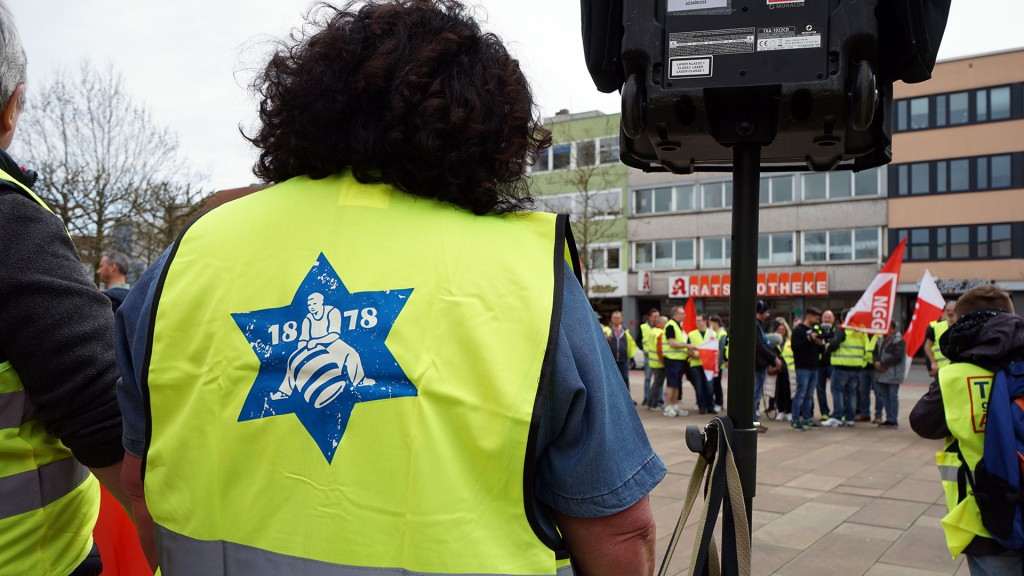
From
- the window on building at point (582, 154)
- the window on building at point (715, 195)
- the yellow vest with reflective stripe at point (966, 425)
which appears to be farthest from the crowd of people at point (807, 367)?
the window on building at point (582, 154)

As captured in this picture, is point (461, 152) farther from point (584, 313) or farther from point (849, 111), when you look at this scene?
point (849, 111)

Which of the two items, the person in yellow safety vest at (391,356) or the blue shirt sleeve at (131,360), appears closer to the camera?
the person in yellow safety vest at (391,356)

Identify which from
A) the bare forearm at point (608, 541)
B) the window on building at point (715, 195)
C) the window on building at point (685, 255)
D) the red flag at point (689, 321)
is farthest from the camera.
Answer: the window on building at point (685, 255)

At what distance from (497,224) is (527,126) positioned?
0.71 feet

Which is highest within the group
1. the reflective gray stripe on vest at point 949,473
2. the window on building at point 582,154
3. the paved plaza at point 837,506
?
the window on building at point 582,154

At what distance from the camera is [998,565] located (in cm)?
336

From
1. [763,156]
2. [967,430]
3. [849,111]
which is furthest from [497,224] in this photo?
[967,430]

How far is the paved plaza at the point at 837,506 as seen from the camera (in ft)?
17.0

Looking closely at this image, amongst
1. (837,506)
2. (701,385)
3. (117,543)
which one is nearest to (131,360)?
(117,543)

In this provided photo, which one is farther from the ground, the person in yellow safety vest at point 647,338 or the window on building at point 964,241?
the window on building at point 964,241

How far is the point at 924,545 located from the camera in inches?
220

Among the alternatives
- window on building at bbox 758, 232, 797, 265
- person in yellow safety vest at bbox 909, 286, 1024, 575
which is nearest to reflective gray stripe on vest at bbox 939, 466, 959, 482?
person in yellow safety vest at bbox 909, 286, 1024, 575

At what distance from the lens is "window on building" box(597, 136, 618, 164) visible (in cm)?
4159

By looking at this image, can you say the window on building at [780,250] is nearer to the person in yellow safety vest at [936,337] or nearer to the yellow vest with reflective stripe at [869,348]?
the person in yellow safety vest at [936,337]
